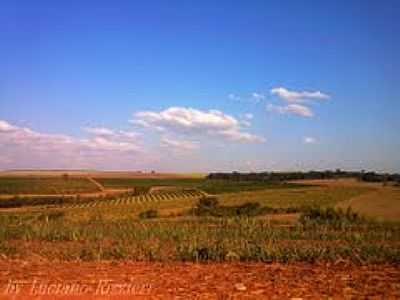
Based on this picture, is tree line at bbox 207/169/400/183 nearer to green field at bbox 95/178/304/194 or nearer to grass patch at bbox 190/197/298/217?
green field at bbox 95/178/304/194

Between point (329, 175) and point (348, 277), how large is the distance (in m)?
179

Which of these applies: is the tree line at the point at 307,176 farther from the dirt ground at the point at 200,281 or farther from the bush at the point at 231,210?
the dirt ground at the point at 200,281

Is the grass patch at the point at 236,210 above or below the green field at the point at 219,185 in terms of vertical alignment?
below

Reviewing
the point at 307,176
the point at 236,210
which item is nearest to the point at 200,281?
the point at 236,210

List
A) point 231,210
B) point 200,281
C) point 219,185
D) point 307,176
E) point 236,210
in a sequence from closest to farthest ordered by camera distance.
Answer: point 200,281, point 231,210, point 236,210, point 219,185, point 307,176

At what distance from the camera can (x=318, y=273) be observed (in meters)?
8.76

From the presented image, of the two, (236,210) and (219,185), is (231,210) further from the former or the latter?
(219,185)

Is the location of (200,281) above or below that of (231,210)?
above

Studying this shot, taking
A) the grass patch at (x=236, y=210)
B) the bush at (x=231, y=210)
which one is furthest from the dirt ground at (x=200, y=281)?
the grass patch at (x=236, y=210)

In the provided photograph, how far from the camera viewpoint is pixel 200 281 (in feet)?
27.3

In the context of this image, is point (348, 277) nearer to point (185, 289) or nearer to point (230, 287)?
point (230, 287)

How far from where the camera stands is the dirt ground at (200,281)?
7367 millimetres

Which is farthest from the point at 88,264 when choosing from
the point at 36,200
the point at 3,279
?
the point at 36,200

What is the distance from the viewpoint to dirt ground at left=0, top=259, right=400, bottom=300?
24.2ft
